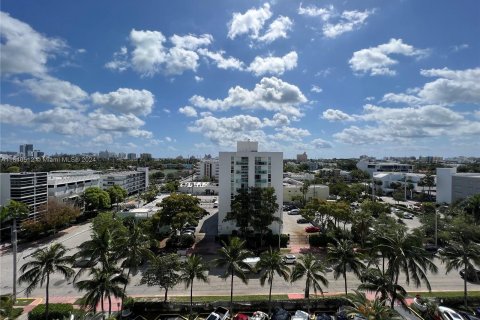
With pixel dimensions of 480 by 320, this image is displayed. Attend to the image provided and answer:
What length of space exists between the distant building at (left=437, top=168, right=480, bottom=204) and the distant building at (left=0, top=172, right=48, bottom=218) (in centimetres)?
8983

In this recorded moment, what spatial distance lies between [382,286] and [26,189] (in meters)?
57.5

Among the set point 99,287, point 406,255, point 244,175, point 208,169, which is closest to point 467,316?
point 406,255

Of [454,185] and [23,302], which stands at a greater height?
[454,185]

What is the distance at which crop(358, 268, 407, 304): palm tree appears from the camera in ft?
69.8

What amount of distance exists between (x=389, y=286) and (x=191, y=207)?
28060 mm

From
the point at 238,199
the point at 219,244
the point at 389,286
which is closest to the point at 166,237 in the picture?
the point at 219,244

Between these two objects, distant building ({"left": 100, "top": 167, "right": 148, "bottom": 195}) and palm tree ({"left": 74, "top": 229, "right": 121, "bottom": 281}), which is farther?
distant building ({"left": 100, "top": 167, "right": 148, "bottom": 195})

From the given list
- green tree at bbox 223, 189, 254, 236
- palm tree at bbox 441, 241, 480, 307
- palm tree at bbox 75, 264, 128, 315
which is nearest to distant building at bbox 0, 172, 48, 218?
green tree at bbox 223, 189, 254, 236

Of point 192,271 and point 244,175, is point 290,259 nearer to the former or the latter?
point 244,175

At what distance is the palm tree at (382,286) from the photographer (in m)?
21.3

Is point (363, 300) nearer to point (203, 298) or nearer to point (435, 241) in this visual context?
point (203, 298)

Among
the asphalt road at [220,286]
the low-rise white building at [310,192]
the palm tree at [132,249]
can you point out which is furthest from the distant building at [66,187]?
the low-rise white building at [310,192]

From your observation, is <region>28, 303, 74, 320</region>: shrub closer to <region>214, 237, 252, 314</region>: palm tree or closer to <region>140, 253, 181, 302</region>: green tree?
<region>140, 253, 181, 302</region>: green tree

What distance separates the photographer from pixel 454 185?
2985 inches
